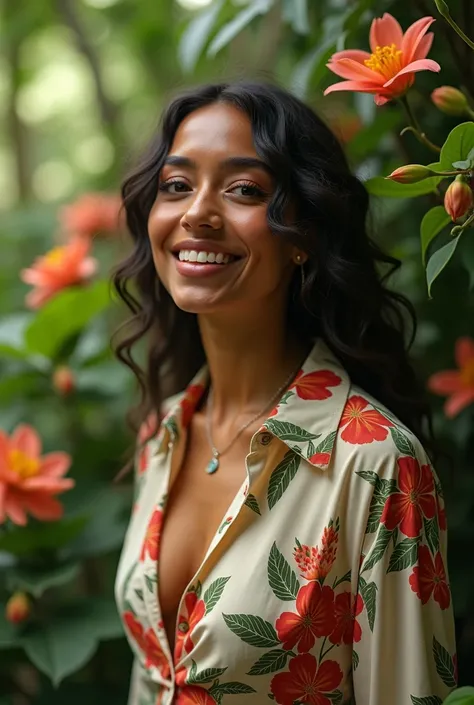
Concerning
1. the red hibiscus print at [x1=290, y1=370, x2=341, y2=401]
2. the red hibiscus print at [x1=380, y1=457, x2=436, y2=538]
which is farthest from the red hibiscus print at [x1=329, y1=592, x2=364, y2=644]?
the red hibiscus print at [x1=290, y1=370, x2=341, y2=401]

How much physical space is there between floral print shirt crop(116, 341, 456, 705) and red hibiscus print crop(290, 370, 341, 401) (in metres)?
0.01

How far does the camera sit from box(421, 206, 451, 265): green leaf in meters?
0.93

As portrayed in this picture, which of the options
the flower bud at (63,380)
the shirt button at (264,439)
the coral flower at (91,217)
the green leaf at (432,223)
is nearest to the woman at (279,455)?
the shirt button at (264,439)

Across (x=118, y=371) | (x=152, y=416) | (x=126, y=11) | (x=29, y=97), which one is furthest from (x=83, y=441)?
(x=29, y=97)

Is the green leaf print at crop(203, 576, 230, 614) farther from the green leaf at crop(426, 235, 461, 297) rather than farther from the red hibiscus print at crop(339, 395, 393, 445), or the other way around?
the green leaf at crop(426, 235, 461, 297)

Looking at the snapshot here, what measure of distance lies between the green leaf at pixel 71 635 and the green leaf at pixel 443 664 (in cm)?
56

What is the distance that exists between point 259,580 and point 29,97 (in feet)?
9.36

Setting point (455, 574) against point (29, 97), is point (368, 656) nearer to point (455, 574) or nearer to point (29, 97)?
point (455, 574)

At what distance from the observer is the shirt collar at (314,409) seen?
0.99 metres

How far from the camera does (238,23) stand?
1176mm

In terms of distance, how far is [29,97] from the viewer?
3.36m

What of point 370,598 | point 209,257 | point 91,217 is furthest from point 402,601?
point 91,217

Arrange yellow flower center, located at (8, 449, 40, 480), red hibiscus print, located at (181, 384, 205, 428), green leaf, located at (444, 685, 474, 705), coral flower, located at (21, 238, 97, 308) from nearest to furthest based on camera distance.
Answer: green leaf, located at (444, 685, 474, 705) < red hibiscus print, located at (181, 384, 205, 428) < yellow flower center, located at (8, 449, 40, 480) < coral flower, located at (21, 238, 97, 308)

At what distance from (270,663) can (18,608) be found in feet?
1.72
